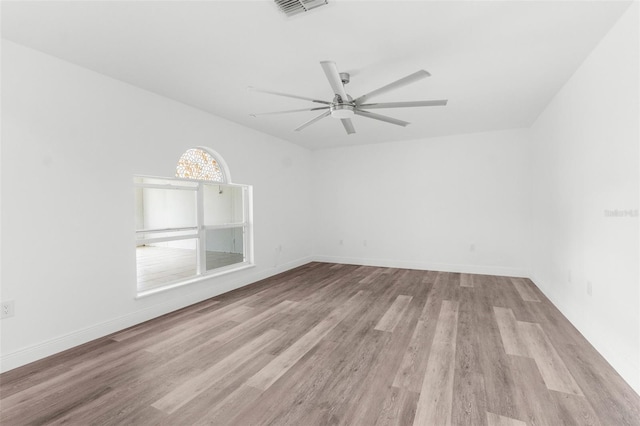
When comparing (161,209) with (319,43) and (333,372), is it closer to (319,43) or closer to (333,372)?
(319,43)

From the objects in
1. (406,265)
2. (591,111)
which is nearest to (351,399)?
(591,111)

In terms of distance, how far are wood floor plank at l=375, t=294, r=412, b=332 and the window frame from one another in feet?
8.20

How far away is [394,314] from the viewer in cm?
353

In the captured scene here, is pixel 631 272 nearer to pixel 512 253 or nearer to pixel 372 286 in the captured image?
pixel 372 286

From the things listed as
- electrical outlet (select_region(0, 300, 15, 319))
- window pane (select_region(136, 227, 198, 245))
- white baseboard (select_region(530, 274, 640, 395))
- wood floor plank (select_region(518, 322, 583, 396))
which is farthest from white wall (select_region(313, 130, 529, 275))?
electrical outlet (select_region(0, 300, 15, 319))

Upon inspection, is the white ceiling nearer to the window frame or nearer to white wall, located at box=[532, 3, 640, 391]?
white wall, located at box=[532, 3, 640, 391]

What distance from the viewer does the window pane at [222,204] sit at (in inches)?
187

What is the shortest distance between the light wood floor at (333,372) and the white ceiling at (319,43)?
2.63m

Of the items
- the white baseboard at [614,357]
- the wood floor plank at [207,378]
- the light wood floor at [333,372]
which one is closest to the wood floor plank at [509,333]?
the light wood floor at [333,372]

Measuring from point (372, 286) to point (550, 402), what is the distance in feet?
9.76

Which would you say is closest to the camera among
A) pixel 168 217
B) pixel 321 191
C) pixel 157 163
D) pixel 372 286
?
pixel 157 163

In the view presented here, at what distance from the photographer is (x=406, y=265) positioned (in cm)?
617

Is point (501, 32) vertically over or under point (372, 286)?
over

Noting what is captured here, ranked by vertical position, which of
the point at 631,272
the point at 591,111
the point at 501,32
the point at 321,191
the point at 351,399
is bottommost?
the point at 351,399
